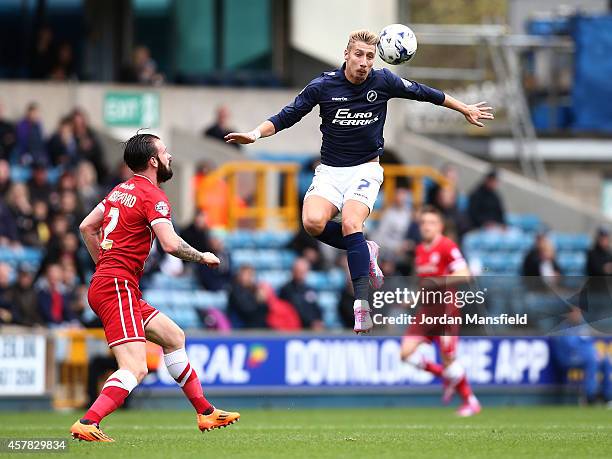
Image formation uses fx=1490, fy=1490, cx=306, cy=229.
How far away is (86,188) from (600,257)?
7.82 metres

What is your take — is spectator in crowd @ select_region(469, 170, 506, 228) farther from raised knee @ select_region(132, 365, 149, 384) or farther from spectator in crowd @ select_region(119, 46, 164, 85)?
raised knee @ select_region(132, 365, 149, 384)

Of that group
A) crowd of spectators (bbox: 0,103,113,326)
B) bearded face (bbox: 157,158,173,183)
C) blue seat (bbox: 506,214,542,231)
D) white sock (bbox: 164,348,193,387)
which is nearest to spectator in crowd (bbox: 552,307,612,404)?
blue seat (bbox: 506,214,542,231)

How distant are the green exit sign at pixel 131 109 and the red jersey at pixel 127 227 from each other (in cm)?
1387

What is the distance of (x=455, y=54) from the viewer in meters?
51.2

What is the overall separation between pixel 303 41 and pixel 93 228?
16.1 metres

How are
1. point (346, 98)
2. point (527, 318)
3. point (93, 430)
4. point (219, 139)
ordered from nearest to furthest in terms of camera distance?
point (93, 430)
point (346, 98)
point (527, 318)
point (219, 139)

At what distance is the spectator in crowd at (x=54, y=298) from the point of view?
19.1 m

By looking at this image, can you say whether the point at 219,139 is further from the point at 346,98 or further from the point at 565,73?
the point at 346,98

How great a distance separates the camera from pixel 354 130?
1206cm

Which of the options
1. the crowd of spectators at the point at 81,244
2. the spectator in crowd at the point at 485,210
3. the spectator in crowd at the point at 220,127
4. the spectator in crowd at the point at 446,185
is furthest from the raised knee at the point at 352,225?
the spectator in crowd at the point at 485,210

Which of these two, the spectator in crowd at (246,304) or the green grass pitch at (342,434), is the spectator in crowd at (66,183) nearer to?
the spectator in crowd at (246,304)

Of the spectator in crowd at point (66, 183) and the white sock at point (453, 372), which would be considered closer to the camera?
the white sock at point (453, 372)

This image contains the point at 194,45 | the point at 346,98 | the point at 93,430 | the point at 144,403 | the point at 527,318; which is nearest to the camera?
the point at 93,430

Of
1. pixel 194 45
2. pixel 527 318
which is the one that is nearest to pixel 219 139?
pixel 194 45
